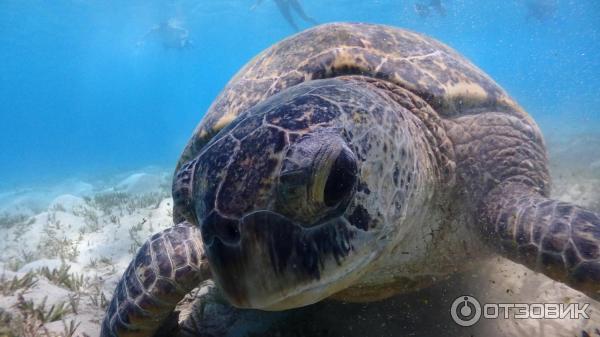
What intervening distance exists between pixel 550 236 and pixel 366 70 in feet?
5.41

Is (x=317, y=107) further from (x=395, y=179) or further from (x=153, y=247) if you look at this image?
(x=153, y=247)

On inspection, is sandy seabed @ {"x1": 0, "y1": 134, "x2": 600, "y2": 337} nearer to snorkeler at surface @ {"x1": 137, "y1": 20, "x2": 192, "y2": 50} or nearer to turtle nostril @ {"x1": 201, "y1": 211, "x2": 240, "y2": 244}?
turtle nostril @ {"x1": 201, "y1": 211, "x2": 240, "y2": 244}

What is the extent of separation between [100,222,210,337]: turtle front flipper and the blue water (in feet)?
57.4

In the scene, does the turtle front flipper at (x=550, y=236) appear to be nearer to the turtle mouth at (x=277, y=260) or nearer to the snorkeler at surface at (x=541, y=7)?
the turtle mouth at (x=277, y=260)

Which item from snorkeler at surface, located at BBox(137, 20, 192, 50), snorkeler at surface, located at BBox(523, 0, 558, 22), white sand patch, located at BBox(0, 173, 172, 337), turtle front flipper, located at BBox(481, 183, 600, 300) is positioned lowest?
turtle front flipper, located at BBox(481, 183, 600, 300)

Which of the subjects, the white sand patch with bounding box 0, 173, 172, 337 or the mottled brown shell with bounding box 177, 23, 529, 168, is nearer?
the mottled brown shell with bounding box 177, 23, 529, 168

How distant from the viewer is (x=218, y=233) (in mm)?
1367


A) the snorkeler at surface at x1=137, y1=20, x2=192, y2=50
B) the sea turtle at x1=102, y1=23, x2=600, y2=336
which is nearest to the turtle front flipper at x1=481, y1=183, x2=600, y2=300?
the sea turtle at x1=102, y1=23, x2=600, y2=336

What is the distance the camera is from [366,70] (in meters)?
2.90

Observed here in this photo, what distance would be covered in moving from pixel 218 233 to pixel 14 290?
3.24 m

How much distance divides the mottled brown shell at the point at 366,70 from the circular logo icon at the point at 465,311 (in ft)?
4.54
